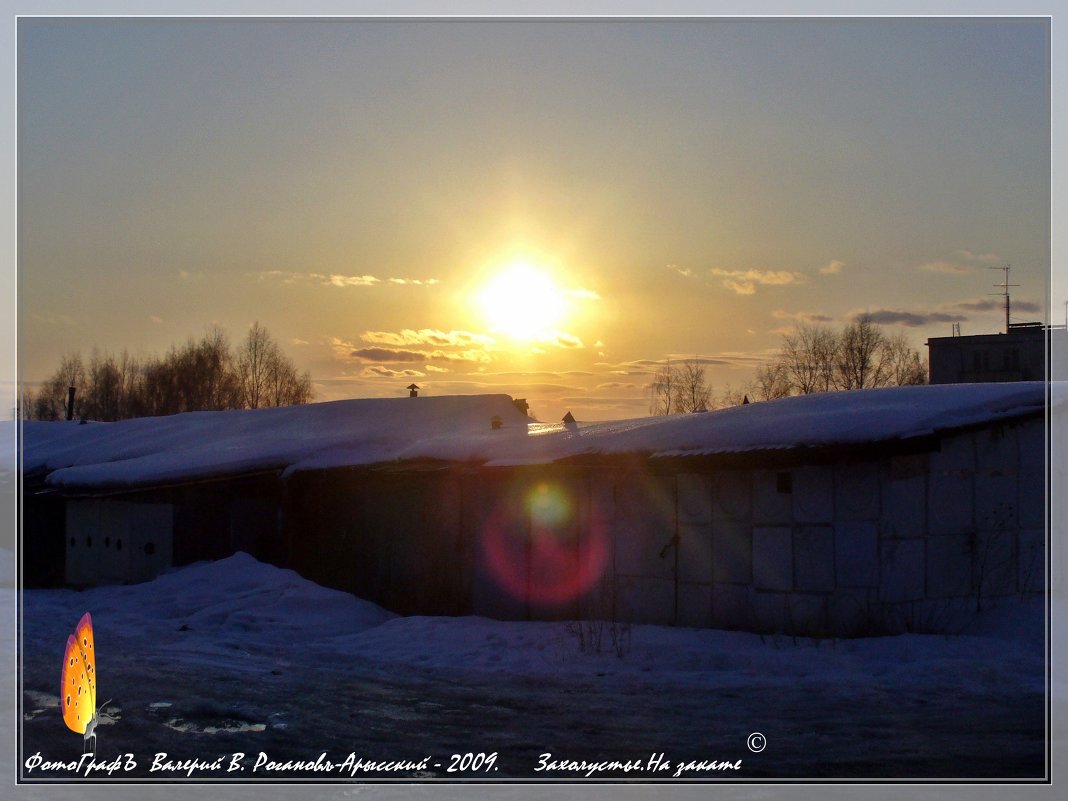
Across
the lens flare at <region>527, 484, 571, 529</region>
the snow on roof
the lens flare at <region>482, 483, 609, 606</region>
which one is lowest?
the lens flare at <region>482, 483, 609, 606</region>

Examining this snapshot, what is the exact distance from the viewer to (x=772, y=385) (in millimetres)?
62844

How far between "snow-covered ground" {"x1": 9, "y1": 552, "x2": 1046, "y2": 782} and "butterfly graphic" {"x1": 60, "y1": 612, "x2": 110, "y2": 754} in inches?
7.3

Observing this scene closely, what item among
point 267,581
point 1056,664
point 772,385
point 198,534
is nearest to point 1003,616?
point 1056,664

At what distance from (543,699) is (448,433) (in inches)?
453

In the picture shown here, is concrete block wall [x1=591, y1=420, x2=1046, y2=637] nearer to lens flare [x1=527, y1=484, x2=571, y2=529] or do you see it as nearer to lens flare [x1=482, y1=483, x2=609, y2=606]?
lens flare [x1=482, y1=483, x2=609, y2=606]

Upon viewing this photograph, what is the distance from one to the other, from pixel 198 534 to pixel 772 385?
4410 centimetres

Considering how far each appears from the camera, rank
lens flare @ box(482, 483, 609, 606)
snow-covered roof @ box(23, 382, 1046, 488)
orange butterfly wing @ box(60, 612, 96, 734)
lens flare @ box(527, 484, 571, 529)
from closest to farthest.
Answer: orange butterfly wing @ box(60, 612, 96, 734) < snow-covered roof @ box(23, 382, 1046, 488) < lens flare @ box(482, 483, 609, 606) < lens flare @ box(527, 484, 571, 529)

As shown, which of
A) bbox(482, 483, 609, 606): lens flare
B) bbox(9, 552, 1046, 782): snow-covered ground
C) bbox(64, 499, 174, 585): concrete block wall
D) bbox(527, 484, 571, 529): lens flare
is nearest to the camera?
bbox(9, 552, 1046, 782): snow-covered ground

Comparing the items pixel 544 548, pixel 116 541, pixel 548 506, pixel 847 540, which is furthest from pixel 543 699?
pixel 116 541

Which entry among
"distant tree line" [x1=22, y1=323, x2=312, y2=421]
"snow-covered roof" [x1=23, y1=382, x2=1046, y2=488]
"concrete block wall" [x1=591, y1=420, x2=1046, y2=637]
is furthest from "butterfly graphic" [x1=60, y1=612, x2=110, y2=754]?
"distant tree line" [x1=22, y1=323, x2=312, y2=421]

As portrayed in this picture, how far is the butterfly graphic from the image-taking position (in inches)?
442

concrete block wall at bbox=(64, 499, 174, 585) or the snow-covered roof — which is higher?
the snow-covered roof

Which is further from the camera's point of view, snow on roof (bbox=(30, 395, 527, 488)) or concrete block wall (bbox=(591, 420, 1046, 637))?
snow on roof (bbox=(30, 395, 527, 488))

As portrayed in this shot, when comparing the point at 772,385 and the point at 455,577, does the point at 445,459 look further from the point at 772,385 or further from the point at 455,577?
the point at 772,385
